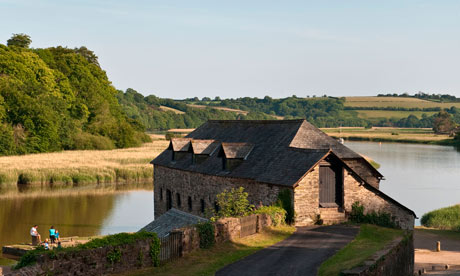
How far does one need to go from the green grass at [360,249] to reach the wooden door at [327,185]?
2.15 m

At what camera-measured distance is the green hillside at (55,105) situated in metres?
80.9

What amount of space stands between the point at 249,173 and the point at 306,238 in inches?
296

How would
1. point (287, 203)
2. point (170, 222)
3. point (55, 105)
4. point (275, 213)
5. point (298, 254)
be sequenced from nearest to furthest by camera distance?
1. point (298, 254)
2. point (275, 213)
3. point (287, 203)
4. point (170, 222)
5. point (55, 105)

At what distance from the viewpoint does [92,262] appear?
1691 centimetres

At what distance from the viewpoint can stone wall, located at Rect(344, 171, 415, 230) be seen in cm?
3059

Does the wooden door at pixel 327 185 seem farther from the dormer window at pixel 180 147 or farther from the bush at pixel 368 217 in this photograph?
the dormer window at pixel 180 147

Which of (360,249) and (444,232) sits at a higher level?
(360,249)

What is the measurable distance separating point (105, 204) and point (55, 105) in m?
37.7

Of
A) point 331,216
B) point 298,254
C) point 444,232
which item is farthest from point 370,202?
point 444,232

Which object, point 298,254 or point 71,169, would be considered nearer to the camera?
point 298,254

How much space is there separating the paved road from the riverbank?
43.0 m

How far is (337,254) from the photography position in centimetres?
2291

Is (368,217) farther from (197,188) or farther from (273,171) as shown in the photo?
(197,188)

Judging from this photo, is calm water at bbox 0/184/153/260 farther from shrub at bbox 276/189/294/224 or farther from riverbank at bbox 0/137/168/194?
shrub at bbox 276/189/294/224
